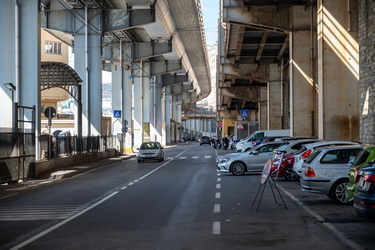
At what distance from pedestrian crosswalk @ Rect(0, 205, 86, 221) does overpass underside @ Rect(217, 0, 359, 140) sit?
55.6 feet

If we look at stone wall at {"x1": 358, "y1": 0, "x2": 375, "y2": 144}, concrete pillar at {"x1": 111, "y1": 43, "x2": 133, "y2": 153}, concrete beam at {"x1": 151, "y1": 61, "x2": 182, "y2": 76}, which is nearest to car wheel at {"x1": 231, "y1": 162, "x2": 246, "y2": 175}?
stone wall at {"x1": 358, "y1": 0, "x2": 375, "y2": 144}

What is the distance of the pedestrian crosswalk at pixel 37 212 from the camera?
1223 cm

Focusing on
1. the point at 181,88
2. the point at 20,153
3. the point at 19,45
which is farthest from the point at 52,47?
the point at 20,153

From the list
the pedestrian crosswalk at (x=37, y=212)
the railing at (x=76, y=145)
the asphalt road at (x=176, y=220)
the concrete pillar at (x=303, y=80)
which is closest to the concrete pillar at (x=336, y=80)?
the concrete pillar at (x=303, y=80)

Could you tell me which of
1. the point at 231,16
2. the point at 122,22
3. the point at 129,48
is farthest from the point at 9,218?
the point at 129,48

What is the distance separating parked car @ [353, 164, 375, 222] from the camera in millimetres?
8641

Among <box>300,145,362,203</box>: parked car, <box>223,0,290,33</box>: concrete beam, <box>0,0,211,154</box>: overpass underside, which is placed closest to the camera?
<box>300,145,362,203</box>: parked car

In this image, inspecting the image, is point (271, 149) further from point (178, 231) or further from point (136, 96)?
point (136, 96)

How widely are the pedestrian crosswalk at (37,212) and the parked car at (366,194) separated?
21.5 feet

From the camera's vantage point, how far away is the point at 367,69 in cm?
2420

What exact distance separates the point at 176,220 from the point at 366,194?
414cm

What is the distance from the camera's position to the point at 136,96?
6544 cm

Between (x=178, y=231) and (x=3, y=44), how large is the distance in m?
19.0

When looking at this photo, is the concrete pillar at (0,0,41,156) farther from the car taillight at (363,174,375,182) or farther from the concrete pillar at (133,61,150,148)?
the concrete pillar at (133,61,150,148)
